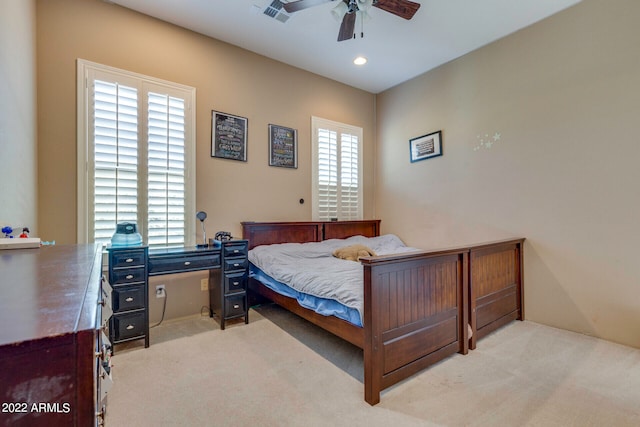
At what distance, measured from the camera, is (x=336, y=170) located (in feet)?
14.6

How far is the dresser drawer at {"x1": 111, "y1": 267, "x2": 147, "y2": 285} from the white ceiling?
2564 mm

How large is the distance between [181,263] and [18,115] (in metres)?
1.56

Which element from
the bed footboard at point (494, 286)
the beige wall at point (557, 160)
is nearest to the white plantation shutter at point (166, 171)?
the bed footboard at point (494, 286)

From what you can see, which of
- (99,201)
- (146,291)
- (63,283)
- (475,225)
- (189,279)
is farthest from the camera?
(475,225)

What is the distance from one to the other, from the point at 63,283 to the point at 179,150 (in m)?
2.71

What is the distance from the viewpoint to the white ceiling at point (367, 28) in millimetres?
2852

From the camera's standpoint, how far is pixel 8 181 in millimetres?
1737

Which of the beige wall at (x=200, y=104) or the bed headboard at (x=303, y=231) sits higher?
the beige wall at (x=200, y=104)

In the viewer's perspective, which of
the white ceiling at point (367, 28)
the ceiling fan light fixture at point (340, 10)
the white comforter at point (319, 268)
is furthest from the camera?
the white ceiling at point (367, 28)

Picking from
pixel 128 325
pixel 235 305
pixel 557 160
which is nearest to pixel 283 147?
pixel 235 305

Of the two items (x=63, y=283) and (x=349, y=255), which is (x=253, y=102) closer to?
(x=349, y=255)

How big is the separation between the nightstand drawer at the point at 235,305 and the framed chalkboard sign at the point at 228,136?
5.36 feet

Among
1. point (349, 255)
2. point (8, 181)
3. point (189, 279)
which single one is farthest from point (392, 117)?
point (8, 181)

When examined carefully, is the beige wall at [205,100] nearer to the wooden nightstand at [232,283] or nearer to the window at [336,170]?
the window at [336,170]
